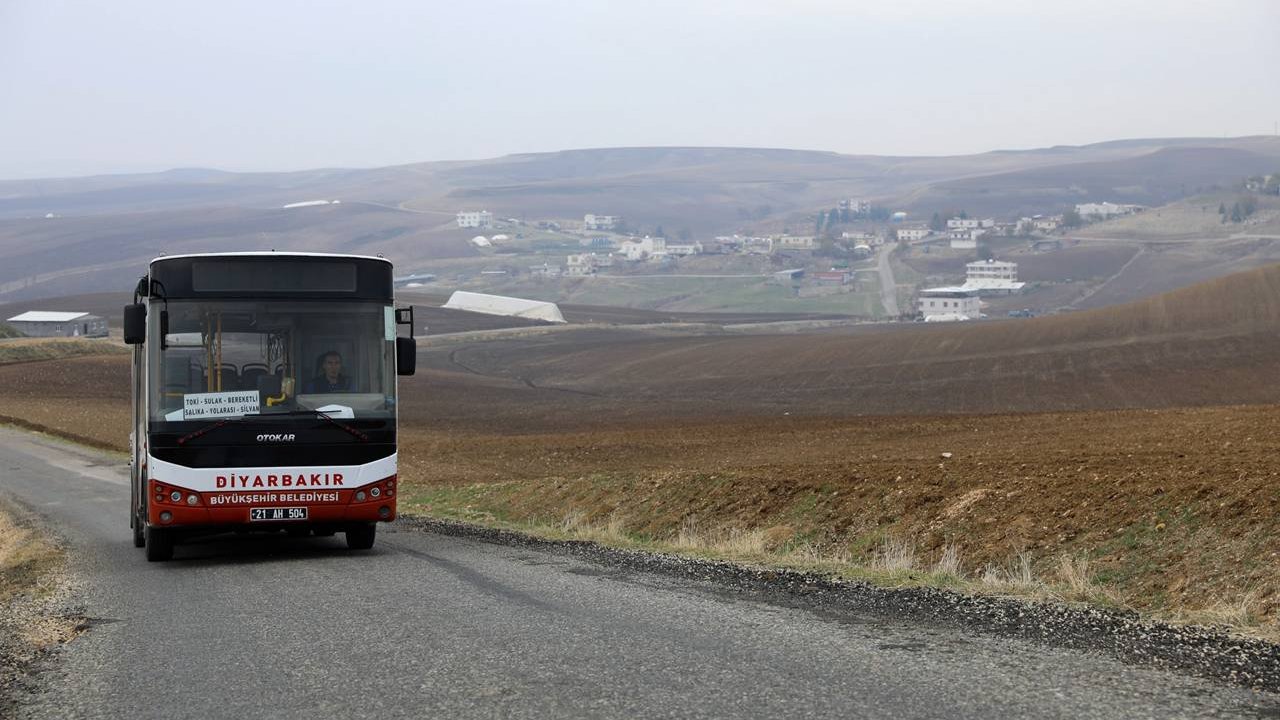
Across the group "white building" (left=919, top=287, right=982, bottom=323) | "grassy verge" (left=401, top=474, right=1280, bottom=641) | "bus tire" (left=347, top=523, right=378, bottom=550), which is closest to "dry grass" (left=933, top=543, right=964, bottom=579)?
"grassy verge" (left=401, top=474, right=1280, bottom=641)

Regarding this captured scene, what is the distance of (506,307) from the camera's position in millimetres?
154375

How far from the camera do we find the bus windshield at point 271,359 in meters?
13.3

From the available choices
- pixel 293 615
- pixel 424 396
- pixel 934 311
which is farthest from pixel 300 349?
pixel 934 311

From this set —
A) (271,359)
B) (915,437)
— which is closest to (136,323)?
(271,359)

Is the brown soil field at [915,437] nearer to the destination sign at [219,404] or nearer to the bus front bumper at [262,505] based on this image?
the bus front bumper at [262,505]

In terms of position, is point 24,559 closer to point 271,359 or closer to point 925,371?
point 271,359

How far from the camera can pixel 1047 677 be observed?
715 centimetres

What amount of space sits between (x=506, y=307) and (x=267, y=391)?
14142 centimetres

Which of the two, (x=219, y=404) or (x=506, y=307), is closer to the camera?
(x=219, y=404)

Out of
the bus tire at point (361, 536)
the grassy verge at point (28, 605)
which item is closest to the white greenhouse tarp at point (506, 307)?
the grassy verge at point (28, 605)

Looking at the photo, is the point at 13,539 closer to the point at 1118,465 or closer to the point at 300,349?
the point at 300,349

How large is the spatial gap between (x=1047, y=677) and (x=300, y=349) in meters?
8.52

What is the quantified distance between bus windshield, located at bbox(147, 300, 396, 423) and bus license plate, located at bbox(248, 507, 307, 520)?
92 centimetres

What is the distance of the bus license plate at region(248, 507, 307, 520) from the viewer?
44.1 feet
